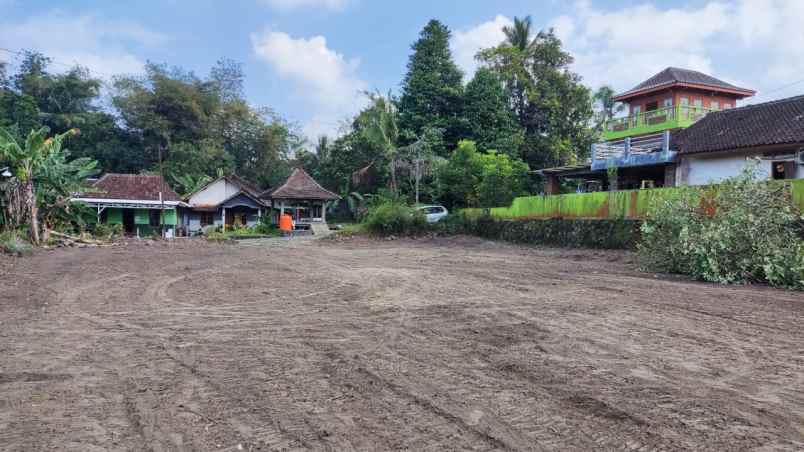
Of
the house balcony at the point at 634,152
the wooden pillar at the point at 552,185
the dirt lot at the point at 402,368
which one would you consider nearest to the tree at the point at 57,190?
the dirt lot at the point at 402,368

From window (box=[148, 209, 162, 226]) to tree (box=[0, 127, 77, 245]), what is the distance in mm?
12638

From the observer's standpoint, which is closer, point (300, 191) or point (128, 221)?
point (128, 221)

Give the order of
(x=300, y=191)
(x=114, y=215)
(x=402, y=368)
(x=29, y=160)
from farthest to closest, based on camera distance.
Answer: (x=300, y=191) → (x=114, y=215) → (x=29, y=160) → (x=402, y=368)

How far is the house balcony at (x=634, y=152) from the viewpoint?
2120 cm

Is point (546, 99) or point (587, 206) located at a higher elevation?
point (546, 99)

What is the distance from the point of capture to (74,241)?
62.1ft

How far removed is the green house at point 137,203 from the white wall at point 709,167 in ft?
85.6

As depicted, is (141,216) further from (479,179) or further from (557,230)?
(557,230)

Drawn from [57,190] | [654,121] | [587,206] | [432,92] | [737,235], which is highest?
[432,92]

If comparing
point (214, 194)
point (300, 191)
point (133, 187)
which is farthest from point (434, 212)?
point (133, 187)

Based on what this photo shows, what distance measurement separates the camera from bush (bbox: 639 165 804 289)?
920cm

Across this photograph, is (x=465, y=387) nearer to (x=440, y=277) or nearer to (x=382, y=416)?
(x=382, y=416)

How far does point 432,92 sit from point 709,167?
18.1m

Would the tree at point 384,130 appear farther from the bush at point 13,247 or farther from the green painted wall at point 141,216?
the bush at point 13,247
